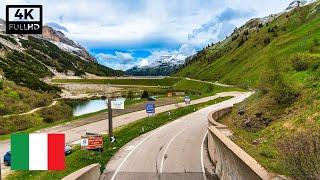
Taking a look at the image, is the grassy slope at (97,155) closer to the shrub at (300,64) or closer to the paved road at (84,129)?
the paved road at (84,129)

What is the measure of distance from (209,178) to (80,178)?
33.9 ft

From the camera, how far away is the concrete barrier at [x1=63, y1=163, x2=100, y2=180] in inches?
831

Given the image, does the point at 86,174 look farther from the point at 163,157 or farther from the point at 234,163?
the point at 163,157

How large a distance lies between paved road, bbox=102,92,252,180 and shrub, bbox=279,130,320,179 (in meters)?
14.4

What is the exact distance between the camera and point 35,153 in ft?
30.9

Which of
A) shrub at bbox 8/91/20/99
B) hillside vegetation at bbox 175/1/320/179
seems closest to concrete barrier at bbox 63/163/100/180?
hillside vegetation at bbox 175/1/320/179

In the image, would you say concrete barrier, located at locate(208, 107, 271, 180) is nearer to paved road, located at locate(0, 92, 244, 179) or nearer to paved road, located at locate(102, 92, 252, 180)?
paved road, located at locate(102, 92, 252, 180)

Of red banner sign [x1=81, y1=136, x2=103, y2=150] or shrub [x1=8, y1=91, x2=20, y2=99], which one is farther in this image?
shrub [x1=8, y1=91, x2=20, y2=99]

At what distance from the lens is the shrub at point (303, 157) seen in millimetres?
14425

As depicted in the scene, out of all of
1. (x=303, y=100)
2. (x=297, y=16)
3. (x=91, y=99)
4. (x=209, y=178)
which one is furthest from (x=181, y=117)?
(x=297, y=16)

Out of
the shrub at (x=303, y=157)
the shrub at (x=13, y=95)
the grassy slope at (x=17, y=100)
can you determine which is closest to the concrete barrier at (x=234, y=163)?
the shrub at (x=303, y=157)

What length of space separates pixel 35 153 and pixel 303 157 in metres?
8.89

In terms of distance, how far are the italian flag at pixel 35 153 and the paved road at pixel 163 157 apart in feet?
68.4

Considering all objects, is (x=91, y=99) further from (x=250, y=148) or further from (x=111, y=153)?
(x=250, y=148)
